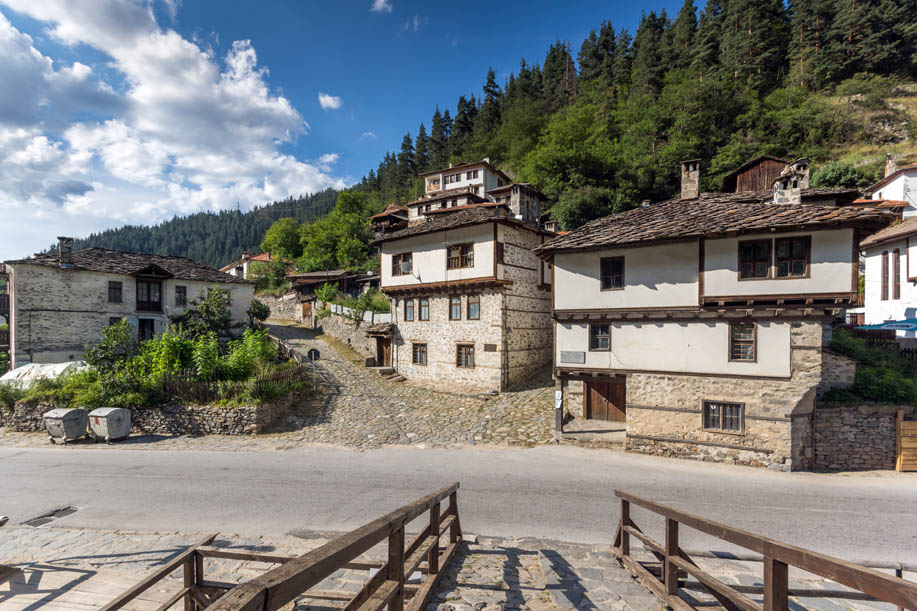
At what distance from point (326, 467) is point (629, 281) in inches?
493

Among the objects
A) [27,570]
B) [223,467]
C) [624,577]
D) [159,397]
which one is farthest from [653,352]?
[159,397]

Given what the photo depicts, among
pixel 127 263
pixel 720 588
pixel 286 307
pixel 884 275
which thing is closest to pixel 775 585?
pixel 720 588

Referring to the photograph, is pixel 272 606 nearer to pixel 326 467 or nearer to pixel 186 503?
pixel 186 503

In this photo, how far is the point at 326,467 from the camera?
12055 millimetres

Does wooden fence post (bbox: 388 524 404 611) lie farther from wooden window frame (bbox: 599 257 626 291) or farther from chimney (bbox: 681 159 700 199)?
chimney (bbox: 681 159 700 199)

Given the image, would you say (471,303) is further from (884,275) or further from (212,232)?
(212,232)

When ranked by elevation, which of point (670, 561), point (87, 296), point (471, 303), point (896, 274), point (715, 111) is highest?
point (715, 111)

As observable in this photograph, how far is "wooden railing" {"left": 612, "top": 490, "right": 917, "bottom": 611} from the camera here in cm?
197

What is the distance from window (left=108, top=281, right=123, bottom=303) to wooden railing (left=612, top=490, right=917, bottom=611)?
32.2m

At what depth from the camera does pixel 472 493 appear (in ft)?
A: 32.3

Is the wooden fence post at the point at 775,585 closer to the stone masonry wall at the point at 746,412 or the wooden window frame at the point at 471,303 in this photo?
the stone masonry wall at the point at 746,412

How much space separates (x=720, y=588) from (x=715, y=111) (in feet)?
180

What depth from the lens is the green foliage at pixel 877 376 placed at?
40.1 feet

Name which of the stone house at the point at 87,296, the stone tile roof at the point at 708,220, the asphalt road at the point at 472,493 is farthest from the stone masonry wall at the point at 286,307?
the stone tile roof at the point at 708,220
